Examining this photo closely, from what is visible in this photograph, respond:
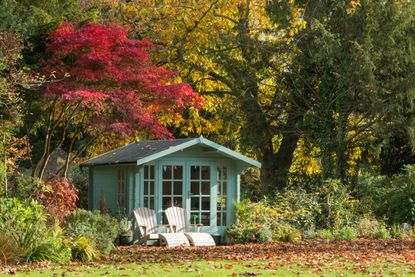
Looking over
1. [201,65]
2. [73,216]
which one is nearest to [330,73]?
[201,65]

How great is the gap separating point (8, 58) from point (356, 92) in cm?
1132

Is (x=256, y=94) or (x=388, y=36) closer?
(x=388, y=36)

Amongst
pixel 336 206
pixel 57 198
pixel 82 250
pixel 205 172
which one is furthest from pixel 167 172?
pixel 82 250

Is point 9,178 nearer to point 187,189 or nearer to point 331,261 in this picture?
point 187,189

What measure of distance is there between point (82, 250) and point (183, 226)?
16.2 ft

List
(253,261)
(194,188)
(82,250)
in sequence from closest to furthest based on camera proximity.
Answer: (253,261), (82,250), (194,188)

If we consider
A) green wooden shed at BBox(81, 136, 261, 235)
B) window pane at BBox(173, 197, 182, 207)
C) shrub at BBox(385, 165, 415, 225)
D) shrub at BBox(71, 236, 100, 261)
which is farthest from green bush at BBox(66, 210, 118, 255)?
shrub at BBox(385, 165, 415, 225)

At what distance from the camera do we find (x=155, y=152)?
1761cm

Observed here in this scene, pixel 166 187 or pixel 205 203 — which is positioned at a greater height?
pixel 166 187

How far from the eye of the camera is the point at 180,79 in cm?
2202

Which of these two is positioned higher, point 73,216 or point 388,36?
point 388,36

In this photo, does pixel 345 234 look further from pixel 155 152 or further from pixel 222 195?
pixel 155 152

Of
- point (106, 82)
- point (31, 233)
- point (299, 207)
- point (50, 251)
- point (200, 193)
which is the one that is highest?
point (106, 82)

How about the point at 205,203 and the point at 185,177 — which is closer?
the point at 185,177
